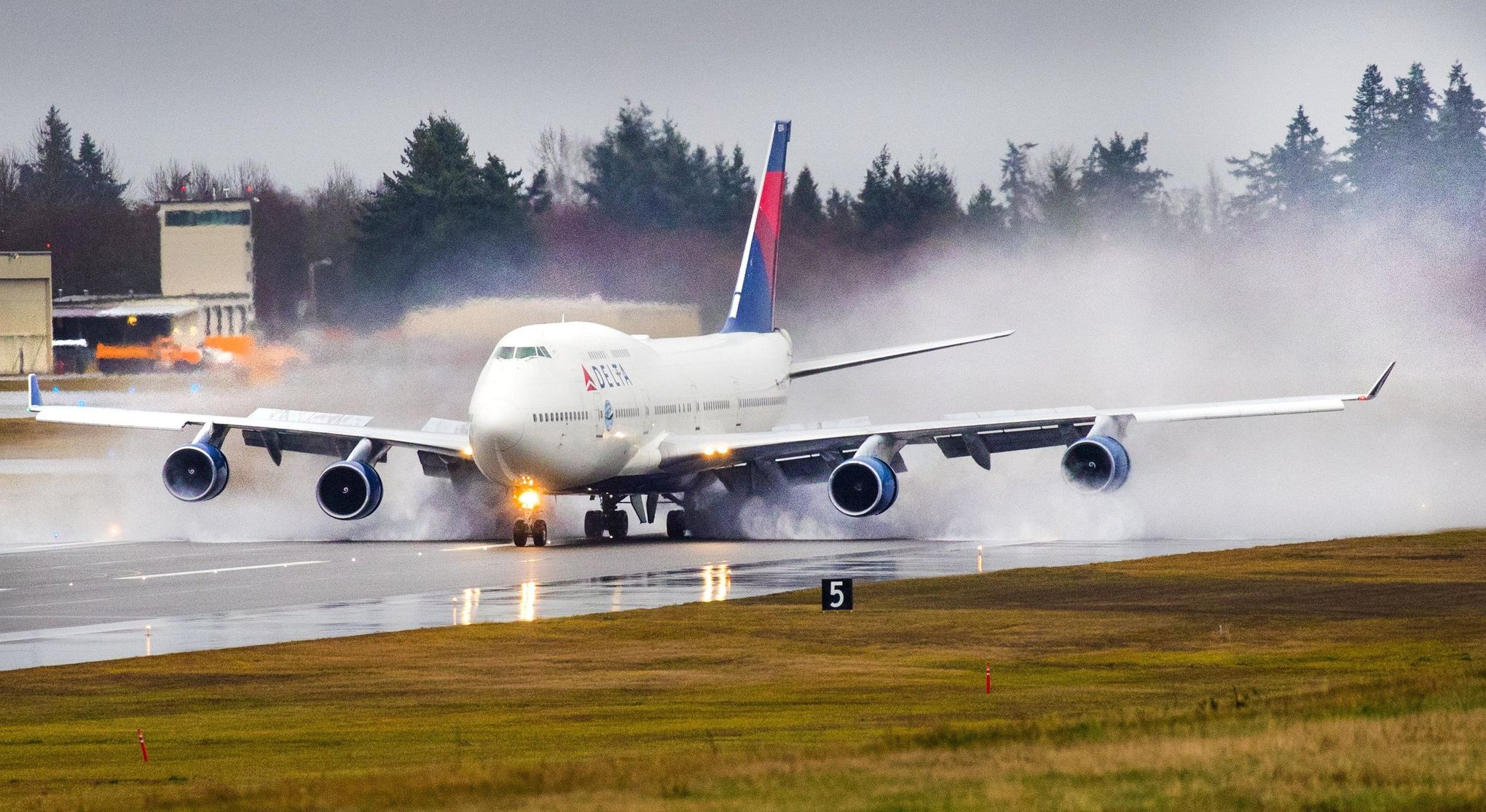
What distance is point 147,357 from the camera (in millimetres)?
83188

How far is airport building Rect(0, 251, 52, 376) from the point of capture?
8475 cm

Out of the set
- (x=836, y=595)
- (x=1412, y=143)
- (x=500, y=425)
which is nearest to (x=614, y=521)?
(x=500, y=425)

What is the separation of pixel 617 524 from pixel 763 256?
535 inches

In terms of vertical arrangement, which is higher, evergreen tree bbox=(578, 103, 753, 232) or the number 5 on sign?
evergreen tree bbox=(578, 103, 753, 232)

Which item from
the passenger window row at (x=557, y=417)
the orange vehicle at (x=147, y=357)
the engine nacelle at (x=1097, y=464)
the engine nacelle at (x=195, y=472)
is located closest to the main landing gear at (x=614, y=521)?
the passenger window row at (x=557, y=417)

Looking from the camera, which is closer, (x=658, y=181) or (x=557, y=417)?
(x=557, y=417)

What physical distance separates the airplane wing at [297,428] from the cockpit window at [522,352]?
9.19ft

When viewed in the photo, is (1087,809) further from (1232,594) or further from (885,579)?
(885,579)

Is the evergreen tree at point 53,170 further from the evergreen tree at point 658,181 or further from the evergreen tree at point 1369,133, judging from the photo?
the evergreen tree at point 1369,133

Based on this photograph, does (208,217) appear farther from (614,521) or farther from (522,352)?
(522,352)

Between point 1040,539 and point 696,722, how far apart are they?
29153mm

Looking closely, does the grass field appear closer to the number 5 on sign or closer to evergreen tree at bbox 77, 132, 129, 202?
the number 5 on sign

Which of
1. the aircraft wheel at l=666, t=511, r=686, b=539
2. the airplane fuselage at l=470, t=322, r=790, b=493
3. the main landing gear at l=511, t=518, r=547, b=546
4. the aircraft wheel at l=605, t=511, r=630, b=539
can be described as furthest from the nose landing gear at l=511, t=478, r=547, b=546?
the aircraft wheel at l=666, t=511, r=686, b=539

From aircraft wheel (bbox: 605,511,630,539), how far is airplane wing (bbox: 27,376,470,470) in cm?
413
